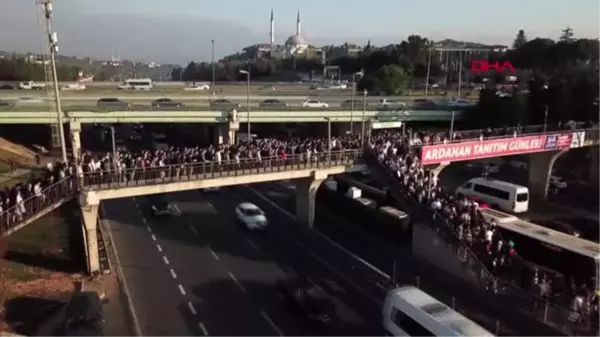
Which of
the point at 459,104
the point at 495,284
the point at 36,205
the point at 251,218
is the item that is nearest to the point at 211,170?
the point at 251,218

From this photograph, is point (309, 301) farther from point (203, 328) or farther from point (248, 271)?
point (248, 271)

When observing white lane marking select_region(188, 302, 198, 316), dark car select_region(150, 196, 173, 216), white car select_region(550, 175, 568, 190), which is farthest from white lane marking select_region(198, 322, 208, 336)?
white car select_region(550, 175, 568, 190)

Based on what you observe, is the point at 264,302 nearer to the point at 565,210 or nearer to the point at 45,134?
the point at 565,210

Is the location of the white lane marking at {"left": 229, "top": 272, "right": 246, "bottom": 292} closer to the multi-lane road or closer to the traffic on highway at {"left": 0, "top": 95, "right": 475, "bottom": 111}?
the multi-lane road

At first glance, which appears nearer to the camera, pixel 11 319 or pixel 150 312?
pixel 11 319

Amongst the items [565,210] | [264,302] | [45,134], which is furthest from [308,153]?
[45,134]

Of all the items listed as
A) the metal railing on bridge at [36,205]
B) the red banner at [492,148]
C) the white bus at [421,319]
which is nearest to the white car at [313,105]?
the red banner at [492,148]

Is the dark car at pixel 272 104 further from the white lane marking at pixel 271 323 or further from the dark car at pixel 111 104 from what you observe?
the white lane marking at pixel 271 323
